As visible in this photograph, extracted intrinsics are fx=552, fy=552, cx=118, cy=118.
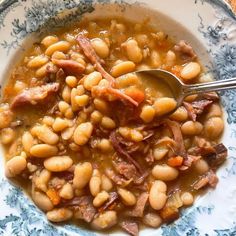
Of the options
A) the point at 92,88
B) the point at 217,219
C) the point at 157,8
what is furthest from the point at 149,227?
the point at 157,8

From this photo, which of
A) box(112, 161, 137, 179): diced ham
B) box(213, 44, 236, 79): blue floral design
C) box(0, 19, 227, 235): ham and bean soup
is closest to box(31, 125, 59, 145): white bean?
box(0, 19, 227, 235): ham and bean soup

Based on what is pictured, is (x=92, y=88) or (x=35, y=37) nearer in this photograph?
(x=92, y=88)

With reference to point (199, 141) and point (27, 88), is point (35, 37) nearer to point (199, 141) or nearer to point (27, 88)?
point (27, 88)

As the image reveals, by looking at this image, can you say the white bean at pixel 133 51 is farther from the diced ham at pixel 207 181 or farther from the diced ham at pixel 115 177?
the diced ham at pixel 207 181

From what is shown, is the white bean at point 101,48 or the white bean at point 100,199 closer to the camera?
the white bean at point 100,199

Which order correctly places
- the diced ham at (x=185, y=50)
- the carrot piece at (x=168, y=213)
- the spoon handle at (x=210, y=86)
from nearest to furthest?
the spoon handle at (x=210, y=86)
the carrot piece at (x=168, y=213)
the diced ham at (x=185, y=50)

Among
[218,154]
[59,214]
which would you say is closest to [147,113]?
[218,154]

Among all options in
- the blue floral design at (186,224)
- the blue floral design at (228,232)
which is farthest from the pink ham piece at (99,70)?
the blue floral design at (228,232)
